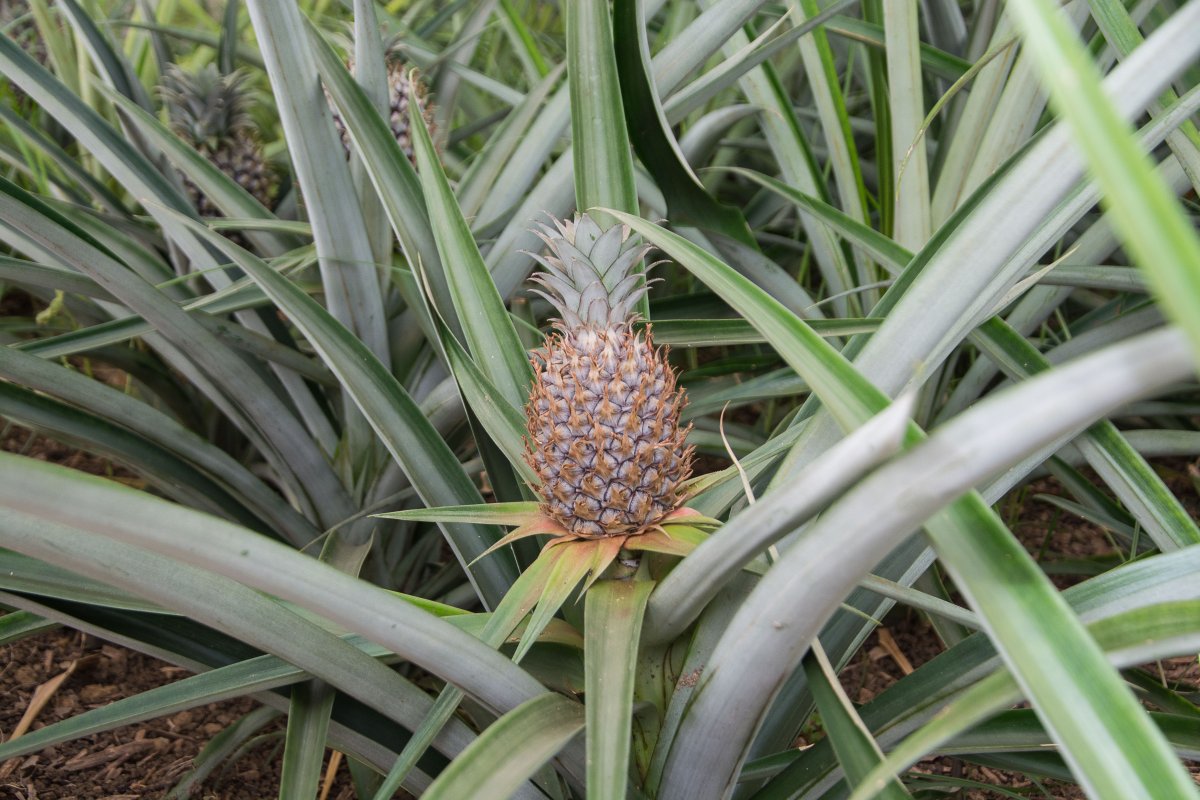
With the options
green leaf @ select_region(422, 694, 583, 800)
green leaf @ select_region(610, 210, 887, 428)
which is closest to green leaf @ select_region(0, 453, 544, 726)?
green leaf @ select_region(422, 694, 583, 800)

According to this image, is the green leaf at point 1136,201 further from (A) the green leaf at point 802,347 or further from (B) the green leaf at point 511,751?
(B) the green leaf at point 511,751

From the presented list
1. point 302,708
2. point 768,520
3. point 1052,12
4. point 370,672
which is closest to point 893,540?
point 768,520

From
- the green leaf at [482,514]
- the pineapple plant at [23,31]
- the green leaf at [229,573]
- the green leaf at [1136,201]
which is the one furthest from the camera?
the pineapple plant at [23,31]

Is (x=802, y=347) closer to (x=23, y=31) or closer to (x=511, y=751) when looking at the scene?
(x=511, y=751)

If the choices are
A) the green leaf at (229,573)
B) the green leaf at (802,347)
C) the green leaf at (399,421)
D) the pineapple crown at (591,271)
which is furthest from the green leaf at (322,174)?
the green leaf at (802,347)

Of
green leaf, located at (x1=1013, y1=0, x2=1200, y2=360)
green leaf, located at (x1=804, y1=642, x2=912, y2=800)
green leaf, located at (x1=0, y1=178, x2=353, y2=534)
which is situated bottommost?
green leaf, located at (x1=804, y1=642, x2=912, y2=800)

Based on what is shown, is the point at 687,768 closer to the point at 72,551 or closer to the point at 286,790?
the point at 286,790

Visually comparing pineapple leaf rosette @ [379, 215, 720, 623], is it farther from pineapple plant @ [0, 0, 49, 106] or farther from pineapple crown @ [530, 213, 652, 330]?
pineapple plant @ [0, 0, 49, 106]

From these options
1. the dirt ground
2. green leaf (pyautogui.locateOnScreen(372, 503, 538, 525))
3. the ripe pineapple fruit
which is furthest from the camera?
the ripe pineapple fruit
